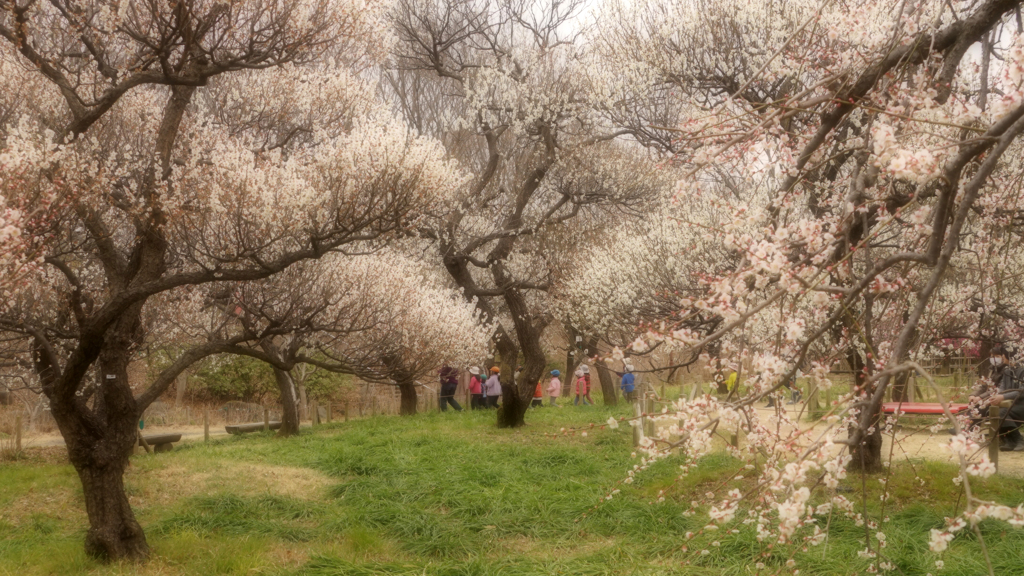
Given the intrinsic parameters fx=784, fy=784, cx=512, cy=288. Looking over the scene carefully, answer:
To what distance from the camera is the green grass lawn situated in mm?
7156

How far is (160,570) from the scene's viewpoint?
7.44m

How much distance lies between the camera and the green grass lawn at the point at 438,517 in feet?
23.5

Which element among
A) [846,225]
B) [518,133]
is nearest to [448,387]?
[518,133]

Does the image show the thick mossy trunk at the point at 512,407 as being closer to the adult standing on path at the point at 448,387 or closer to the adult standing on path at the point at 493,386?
the adult standing on path at the point at 493,386

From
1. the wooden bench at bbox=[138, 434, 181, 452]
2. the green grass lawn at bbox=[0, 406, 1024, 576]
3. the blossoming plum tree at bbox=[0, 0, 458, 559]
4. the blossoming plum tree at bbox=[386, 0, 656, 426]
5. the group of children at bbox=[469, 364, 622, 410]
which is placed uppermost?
the blossoming plum tree at bbox=[386, 0, 656, 426]

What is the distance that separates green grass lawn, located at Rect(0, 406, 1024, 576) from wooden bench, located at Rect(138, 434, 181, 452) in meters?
1.94

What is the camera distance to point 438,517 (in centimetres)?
910

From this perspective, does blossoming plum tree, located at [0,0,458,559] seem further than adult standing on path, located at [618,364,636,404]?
No

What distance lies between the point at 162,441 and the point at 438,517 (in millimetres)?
9422

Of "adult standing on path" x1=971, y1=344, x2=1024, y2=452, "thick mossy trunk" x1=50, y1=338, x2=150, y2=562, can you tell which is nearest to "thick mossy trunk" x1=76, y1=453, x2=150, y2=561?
"thick mossy trunk" x1=50, y1=338, x2=150, y2=562

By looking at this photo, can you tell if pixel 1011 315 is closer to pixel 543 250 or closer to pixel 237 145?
pixel 237 145

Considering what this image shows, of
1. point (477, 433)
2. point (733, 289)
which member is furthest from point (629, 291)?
point (733, 289)

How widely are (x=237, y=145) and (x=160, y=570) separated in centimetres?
545

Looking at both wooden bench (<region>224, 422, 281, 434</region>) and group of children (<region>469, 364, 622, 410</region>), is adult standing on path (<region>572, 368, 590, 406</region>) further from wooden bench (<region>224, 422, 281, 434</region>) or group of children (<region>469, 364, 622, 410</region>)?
wooden bench (<region>224, 422, 281, 434</region>)
